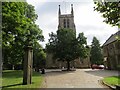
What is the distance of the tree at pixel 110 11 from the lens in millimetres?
13877

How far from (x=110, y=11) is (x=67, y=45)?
37.2 metres

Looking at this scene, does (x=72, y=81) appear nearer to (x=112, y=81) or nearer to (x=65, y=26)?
(x=112, y=81)

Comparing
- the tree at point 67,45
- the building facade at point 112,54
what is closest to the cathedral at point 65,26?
the building facade at point 112,54

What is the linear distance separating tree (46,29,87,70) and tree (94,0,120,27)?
35.7 m

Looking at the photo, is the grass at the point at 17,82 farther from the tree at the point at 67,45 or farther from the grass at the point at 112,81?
the tree at the point at 67,45

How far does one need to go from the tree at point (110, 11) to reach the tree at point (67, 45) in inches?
1406

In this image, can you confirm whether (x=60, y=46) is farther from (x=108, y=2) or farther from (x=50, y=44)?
(x=108, y=2)

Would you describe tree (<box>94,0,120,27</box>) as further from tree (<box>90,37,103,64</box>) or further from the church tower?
tree (<box>90,37,103,64</box>)

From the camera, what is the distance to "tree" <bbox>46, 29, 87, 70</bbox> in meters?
50.7

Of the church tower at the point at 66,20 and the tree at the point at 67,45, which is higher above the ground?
the church tower at the point at 66,20

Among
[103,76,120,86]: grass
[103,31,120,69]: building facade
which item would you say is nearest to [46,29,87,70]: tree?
[103,31,120,69]: building facade

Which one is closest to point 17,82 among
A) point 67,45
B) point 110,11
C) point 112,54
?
point 110,11

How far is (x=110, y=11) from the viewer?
14.4 meters

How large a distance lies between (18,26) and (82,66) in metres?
61.6
